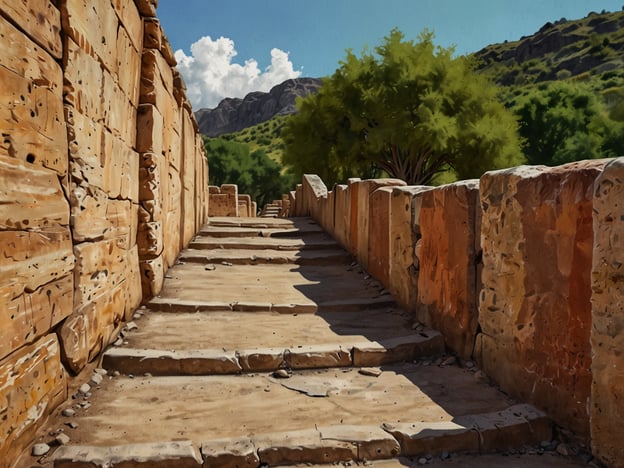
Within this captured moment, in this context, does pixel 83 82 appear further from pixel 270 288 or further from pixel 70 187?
pixel 270 288

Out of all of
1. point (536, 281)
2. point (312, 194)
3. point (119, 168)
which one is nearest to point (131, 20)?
point (119, 168)

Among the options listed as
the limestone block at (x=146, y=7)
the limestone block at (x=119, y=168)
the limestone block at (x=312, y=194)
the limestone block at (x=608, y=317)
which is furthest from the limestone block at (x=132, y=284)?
the limestone block at (x=312, y=194)

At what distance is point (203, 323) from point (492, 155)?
17.7 m

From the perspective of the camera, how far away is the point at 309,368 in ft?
12.3

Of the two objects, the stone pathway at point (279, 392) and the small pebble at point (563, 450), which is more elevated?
the stone pathway at point (279, 392)

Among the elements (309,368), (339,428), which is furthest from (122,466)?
(309,368)

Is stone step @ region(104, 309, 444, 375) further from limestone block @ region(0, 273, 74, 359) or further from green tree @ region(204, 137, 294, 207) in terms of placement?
green tree @ region(204, 137, 294, 207)

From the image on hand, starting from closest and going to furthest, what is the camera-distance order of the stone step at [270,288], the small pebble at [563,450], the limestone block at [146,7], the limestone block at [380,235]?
1. the small pebble at [563,450]
2. the limestone block at [146,7]
3. the stone step at [270,288]
4. the limestone block at [380,235]

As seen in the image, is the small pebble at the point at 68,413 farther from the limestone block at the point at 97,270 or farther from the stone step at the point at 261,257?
the stone step at the point at 261,257

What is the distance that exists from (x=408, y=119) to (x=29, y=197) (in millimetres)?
18665

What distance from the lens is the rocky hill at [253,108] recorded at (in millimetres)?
100562

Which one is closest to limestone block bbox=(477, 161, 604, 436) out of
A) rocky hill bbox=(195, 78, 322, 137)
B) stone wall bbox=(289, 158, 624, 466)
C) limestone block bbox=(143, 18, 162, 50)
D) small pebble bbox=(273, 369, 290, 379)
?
stone wall bbox=(289, 158, 624, 466)

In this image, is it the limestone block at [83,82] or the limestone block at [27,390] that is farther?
the limestone block at [83,82]

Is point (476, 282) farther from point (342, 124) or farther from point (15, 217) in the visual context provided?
point (342, 124)
